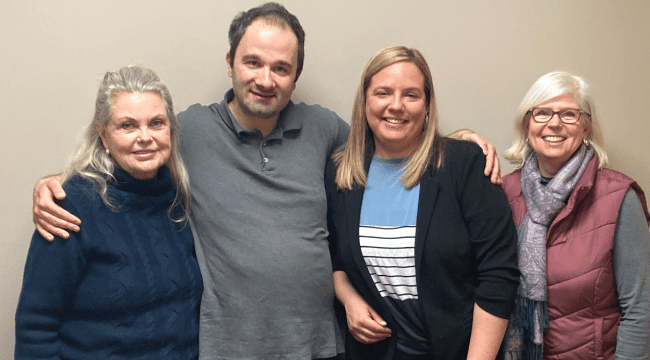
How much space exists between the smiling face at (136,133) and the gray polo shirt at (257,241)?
8.3 inches

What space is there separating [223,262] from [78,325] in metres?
0.46

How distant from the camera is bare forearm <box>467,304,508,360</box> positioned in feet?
4.79

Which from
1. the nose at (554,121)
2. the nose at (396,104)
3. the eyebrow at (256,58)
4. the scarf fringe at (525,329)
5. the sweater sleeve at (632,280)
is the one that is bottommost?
the scarf fringe at (525,329)

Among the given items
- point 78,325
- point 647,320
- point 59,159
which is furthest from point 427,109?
point 59,159

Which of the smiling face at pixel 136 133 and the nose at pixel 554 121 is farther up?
the nose at pixel 554 121

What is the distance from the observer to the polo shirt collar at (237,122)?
65.5 inches

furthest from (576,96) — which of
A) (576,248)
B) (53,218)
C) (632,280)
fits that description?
(53,218)

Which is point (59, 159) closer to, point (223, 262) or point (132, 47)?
point (132, 47)

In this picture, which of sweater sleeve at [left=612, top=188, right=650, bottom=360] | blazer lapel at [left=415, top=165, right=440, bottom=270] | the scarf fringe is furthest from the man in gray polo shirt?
sweater sleeve at [left=612, top=188, right=650, bottom=360]

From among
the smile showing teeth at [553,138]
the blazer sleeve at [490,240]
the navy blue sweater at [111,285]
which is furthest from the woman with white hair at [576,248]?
the navy blue sweater at [111,285]

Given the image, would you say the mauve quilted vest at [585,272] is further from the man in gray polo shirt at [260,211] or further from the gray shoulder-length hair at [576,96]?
the man in gray polo shirt at [260,211]

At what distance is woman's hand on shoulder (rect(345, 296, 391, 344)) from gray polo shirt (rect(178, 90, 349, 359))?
0.30ft

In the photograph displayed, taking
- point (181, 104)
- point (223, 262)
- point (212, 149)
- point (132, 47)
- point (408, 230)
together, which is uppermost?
point (132, 47)

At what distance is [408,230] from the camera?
150 centimetres
